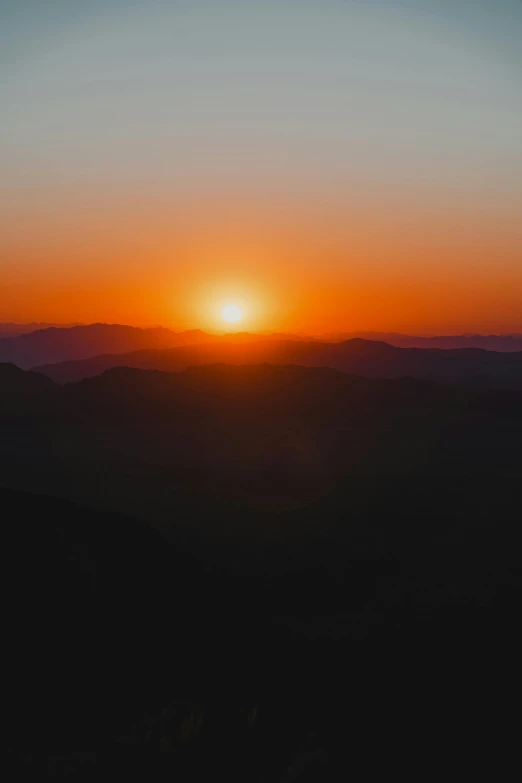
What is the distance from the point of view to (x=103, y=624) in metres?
21.8

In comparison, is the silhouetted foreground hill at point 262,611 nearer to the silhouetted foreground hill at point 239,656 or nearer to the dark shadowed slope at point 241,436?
the silhouetted foreground hill at point 239,656

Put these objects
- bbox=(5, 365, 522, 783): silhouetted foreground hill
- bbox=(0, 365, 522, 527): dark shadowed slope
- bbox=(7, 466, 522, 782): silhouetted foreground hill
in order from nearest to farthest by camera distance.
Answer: bbox=(7, 466, 522, 782): silhouetted foreground hill
bbox=(5, 365, 522, 783): silhouetted foreground hill
bbox=(0, 365, 522, 527): dark shadowed slope

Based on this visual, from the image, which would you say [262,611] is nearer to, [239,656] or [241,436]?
[239,656]

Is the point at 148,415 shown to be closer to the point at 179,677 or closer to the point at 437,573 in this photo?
the point at 437,573

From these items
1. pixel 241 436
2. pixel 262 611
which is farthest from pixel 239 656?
pixel 241 436

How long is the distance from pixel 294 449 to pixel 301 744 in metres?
65.6

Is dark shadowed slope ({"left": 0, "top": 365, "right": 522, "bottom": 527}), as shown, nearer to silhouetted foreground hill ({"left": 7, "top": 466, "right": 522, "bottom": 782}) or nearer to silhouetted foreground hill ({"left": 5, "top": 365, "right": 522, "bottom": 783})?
silhouetted foreground hill ({"left": 5, "top": 365, "right": 522, "bottom": 783})

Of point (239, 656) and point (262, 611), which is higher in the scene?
point (239, 656)

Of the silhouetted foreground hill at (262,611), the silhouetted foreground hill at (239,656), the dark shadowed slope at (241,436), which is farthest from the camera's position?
the dark shadowed slope at (241,436)

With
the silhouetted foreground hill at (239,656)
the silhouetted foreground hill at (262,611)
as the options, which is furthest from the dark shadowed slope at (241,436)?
the silhouetted foreground hill at (239,656)

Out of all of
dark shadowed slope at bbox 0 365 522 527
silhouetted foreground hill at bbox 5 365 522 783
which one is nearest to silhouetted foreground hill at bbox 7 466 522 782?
silhouetted foreground hill at bbox 5 365 522 783

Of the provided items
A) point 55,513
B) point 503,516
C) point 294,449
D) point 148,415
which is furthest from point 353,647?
point 148,415

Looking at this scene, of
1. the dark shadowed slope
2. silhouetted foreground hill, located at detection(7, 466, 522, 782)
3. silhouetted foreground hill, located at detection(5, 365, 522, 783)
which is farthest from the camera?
the dark shadowed slope

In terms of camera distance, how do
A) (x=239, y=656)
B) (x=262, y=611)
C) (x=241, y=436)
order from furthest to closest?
(x=241, y=436)
(x=262, y=611)
(x=239, y=656)
